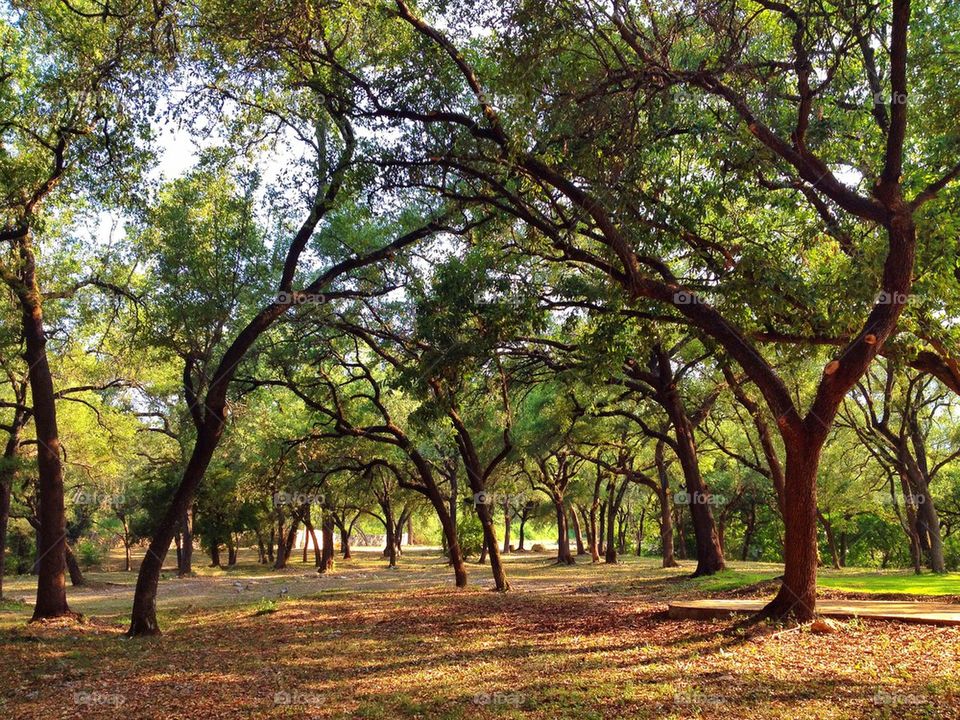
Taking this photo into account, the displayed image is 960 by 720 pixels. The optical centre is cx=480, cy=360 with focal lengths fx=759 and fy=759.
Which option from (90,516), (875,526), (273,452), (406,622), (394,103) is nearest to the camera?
(394,103)

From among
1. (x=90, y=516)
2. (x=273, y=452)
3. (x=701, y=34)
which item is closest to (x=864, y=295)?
(x=701, y=34)

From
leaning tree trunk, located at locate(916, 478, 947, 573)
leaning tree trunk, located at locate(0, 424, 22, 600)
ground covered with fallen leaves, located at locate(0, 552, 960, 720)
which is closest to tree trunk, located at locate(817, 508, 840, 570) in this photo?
leaning tree trunk, located at locate(916, 478, 947, 573)

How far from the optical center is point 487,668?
859cm

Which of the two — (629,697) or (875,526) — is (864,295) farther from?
(875,526)

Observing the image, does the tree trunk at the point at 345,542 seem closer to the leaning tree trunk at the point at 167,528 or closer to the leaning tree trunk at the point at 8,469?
the leaning tree trunk at the point at 8,469

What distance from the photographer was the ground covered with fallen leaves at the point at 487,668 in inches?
256

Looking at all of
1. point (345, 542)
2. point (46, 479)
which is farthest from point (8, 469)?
point (345, 542)

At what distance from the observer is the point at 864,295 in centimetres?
993

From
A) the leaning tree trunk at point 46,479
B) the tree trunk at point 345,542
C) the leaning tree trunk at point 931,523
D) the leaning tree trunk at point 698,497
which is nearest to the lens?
the leaning tree trunk at point 46,479

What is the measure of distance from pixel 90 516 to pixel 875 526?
48.7m

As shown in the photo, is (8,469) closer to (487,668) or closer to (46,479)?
(46,479)

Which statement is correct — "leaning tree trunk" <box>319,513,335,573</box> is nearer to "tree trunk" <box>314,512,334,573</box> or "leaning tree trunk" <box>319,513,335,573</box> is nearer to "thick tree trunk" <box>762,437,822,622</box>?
"tree trunk" <box>314,512,334,573</box>

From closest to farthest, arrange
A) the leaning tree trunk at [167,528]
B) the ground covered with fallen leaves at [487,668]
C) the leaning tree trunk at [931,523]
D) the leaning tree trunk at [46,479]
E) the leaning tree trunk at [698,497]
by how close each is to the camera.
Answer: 1. the ground covered with fallen leaves at [487,668]
2. the leaning tree trunk at [167,528]
3. the leaning tree trunk at [46,479]
4. the leaning tree trunk at [698,497]
5. the leaning tree trunk at [931,523]

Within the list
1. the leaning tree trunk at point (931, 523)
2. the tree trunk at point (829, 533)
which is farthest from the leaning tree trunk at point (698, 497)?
the tree trunk at point (829, 533)
